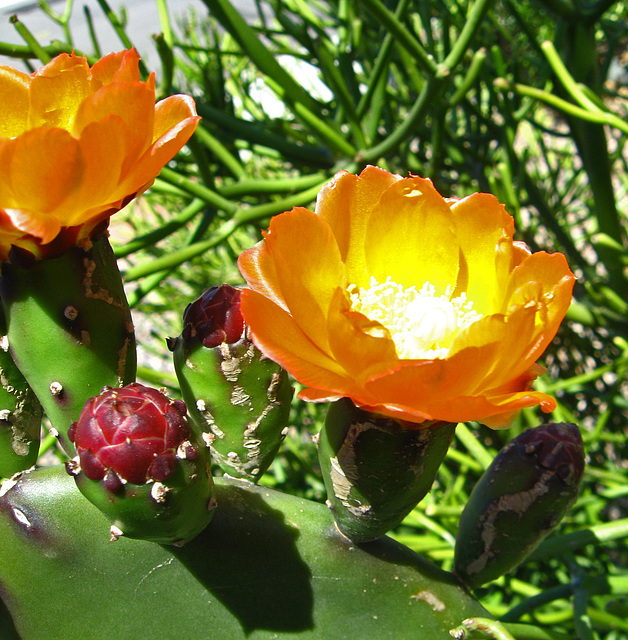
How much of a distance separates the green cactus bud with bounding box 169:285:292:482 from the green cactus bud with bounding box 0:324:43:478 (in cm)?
11

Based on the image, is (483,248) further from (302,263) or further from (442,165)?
(442,165)

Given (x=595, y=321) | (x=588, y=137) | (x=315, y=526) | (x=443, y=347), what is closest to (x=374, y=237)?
(x=443, y=347)

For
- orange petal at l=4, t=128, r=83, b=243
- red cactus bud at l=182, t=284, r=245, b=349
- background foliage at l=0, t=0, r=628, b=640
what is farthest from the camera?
A: background foliage at l=0, t=0, r=628, b=640

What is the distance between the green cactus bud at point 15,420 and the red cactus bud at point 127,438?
0.12 metres

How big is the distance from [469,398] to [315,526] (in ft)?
0.70

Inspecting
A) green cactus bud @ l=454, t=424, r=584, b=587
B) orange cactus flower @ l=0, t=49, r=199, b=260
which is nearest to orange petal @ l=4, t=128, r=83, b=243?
orange cactus flower @ l=0, t=49, r=199, b=260

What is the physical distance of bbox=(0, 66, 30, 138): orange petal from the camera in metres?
0.43

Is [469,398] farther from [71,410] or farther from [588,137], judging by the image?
[588,137]

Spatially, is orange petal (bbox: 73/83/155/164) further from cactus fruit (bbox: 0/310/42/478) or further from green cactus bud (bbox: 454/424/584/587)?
green cactus bud (bbox: 454/424/584/587)

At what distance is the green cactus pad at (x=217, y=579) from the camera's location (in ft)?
1.47

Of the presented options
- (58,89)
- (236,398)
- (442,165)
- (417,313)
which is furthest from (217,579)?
(442,165)

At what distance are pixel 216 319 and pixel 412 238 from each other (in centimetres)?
15

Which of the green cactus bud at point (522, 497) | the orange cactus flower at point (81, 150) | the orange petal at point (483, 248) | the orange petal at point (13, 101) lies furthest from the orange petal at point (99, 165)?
the green cactus bud at point (522, 497)

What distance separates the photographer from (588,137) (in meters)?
0.96
